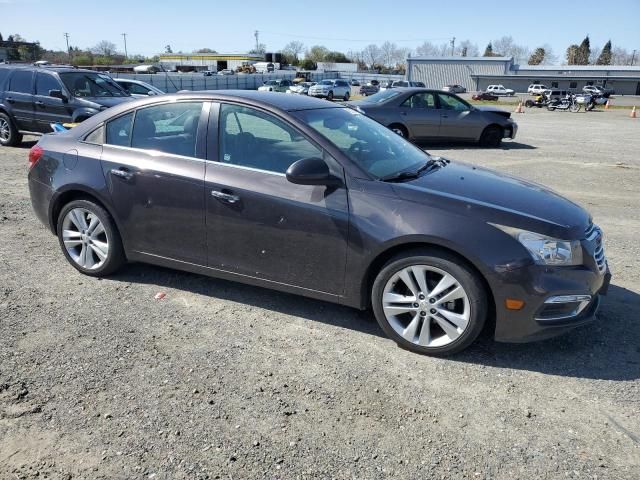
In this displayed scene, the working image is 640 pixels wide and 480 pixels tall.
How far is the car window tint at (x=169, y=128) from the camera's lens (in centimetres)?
433

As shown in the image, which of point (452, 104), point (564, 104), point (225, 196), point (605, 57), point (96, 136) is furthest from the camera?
point (605, 57)

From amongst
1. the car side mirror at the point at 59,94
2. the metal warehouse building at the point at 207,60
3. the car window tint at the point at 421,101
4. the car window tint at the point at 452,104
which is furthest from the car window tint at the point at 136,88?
the metal warehouse building at the point at 207,60

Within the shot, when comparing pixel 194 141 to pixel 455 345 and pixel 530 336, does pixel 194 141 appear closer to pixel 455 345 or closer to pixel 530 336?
pixel 455 345

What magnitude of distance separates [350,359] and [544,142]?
15001mm

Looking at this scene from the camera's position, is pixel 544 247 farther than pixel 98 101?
No

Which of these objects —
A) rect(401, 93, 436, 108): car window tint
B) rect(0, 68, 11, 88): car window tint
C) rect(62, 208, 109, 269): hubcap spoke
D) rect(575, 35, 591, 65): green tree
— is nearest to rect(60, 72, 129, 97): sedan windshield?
rect(0, 68, 11, 88): car window tint

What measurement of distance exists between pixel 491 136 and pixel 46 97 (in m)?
11.1

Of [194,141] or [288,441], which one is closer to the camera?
[288,441]

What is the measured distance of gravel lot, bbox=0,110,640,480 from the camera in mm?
2654

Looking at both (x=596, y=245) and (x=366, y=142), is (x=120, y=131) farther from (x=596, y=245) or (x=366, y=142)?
(x=596, y=245)

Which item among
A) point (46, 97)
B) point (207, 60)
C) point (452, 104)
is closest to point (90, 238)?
point (46, 97)

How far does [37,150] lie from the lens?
16.7ft

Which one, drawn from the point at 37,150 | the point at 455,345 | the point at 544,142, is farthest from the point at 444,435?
the point at 544,142

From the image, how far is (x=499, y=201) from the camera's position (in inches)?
146
